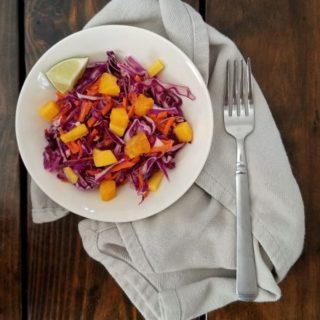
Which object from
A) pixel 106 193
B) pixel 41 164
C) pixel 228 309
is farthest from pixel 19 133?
pixel 228 309

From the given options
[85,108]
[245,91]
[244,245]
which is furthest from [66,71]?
[244,245]

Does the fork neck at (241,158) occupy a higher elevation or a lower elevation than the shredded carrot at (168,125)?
lower

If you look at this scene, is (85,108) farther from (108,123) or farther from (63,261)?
(63,261)

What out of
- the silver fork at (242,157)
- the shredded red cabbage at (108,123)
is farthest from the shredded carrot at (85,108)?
the silver fork at (242,157)

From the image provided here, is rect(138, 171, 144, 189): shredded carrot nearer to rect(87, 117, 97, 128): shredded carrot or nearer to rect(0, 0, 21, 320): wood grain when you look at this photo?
rect(87, 117, 97, 128): shredded carrot

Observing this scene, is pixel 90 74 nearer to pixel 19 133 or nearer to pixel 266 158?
pixel 19 133

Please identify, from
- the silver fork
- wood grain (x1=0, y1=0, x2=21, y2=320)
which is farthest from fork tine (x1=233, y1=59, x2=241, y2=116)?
wood grain (x1=0, y1=0, x2=21, y2=320)

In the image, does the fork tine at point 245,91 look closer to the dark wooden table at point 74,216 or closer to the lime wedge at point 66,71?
the dark wooden table at point 74,216
